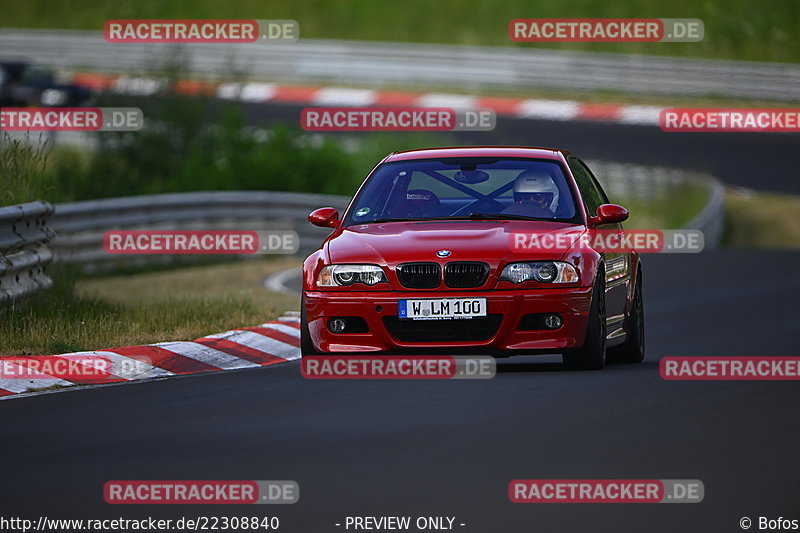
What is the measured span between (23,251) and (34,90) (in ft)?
96.7

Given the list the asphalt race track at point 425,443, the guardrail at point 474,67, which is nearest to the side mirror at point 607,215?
the asphalt race track at point 425,443

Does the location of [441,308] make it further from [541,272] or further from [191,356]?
[191,356]

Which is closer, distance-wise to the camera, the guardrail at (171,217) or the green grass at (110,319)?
the green grass at (110,319)

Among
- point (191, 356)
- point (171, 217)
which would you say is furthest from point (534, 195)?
point (171, 217)

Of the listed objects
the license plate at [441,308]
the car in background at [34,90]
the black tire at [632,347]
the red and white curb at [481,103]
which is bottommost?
the black tire at [632,347]

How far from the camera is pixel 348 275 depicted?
10.7 metres

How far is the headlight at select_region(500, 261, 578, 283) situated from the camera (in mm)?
10523

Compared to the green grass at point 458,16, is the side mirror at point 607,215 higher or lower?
lower

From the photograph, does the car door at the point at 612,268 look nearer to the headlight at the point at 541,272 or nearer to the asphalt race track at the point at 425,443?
the asphalt race track at the point at 425,443

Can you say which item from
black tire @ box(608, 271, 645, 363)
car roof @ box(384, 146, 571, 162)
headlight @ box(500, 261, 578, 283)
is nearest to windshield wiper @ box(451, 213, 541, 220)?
car roof @ box(384, 146, 571, 162)

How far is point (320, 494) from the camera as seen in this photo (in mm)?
6859

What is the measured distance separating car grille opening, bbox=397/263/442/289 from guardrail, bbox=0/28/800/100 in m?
25.3

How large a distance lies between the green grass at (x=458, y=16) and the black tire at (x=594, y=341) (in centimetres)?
3444

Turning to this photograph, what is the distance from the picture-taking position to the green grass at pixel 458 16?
149 feet
